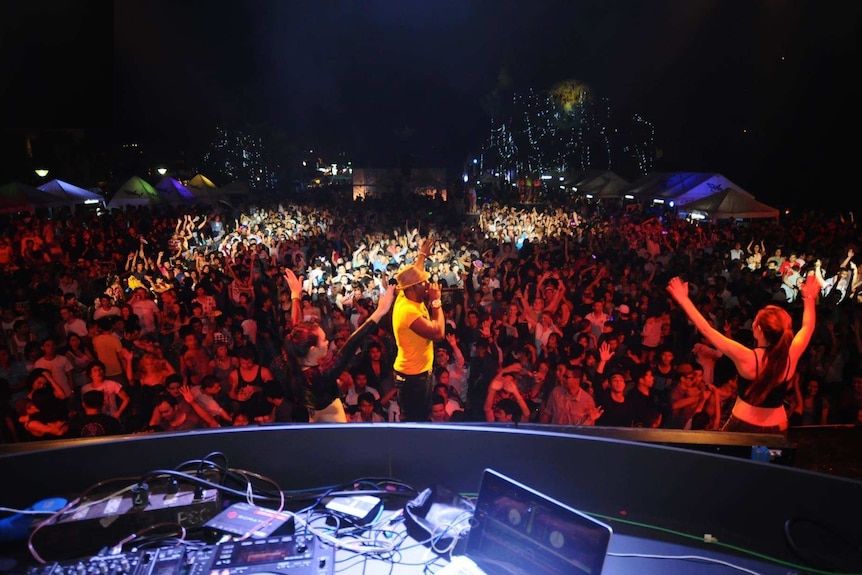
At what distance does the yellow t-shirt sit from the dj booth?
2415 mm

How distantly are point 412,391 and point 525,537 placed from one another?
3.00 meters

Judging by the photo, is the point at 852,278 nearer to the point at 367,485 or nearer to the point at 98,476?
the point at 367,485

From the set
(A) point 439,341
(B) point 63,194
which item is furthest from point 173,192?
(A) point 439,341

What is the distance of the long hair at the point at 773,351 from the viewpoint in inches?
124

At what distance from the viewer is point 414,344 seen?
407 centimetres

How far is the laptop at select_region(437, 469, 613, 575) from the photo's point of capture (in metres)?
1.08

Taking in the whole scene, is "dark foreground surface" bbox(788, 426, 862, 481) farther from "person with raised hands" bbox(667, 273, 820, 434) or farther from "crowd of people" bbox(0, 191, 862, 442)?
"person with raised hands" bbox(667, 273, 820, 434)

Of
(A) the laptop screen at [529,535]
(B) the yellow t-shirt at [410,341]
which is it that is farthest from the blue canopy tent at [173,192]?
(A) the laptop screen at [529,535]

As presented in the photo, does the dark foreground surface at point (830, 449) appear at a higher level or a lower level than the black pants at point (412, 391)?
lower

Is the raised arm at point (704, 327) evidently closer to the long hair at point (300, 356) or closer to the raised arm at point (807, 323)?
the raised arm at point (807, 323)

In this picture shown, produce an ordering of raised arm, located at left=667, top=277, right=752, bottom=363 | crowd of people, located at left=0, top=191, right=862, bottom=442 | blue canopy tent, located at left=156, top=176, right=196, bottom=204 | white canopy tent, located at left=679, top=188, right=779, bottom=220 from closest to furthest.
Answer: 1. raised arm, located at left=667, top=277, right=752, bottom=363
2. crowd of people, located at left=0, top=191, right=862, bottom=442
3. white canopy tent, located at left=679, top=188, right=779, bottom=220
4. blue canopy tent, located at left=156, top=176, right=196, bottom=204

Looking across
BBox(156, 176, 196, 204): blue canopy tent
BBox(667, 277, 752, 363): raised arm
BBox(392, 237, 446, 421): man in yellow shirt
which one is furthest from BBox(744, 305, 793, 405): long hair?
BBox(156, 176, 196, 204): blue canopy tent

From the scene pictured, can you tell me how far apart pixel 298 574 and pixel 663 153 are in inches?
676

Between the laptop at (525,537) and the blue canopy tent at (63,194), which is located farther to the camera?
the blue canopy tent at (63,194)
